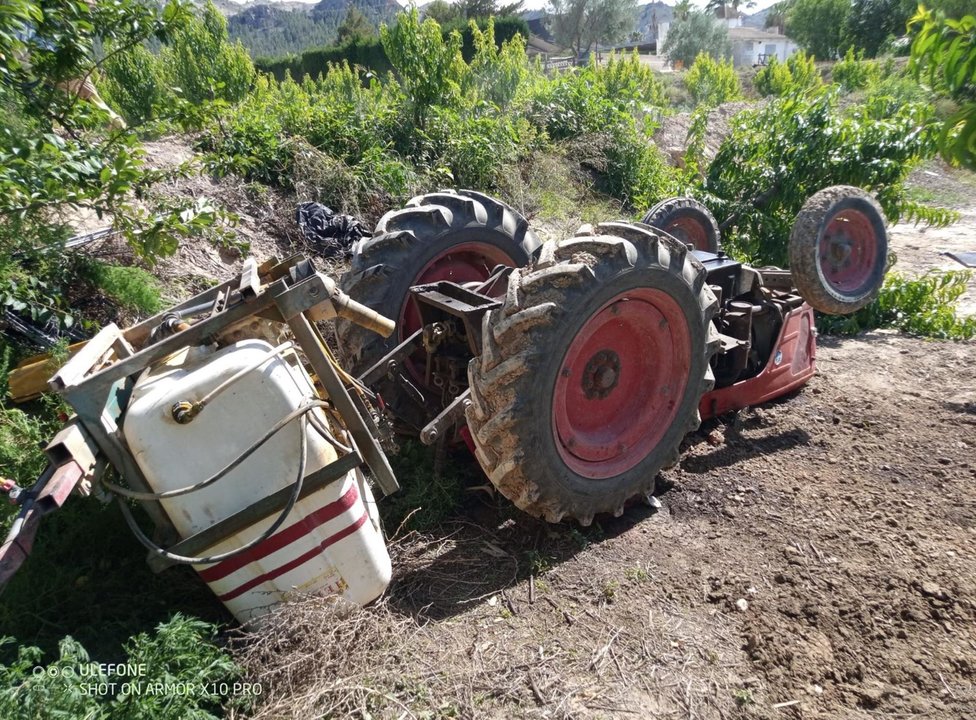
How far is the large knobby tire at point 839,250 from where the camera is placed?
14.8 ft

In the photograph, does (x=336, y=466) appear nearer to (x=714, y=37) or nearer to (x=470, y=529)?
(x=470, y=529)

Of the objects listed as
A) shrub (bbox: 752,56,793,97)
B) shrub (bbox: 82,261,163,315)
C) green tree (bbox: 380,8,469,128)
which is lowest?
shrub (bbox: 752,56,793,97)

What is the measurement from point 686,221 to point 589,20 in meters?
53.2

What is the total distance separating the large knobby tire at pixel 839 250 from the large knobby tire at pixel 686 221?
922mm

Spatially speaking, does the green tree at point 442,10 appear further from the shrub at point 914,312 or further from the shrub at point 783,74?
the shrub at point 914,312

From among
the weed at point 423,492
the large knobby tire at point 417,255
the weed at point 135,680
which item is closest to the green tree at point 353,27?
the large knobby tire at point 417,255

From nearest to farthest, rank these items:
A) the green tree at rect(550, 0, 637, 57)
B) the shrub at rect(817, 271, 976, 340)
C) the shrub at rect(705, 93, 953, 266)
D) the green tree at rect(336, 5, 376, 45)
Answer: the shrub at rect(817, 271, 976, 340), the shrub at rect(705, 93, 953, 266), the green tree at rect(336, 5, 376, 45), the green tree at rect(550, 0, 637, 57)

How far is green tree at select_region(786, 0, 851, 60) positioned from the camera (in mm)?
36062

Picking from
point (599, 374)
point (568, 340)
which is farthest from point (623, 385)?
point (568, 340)

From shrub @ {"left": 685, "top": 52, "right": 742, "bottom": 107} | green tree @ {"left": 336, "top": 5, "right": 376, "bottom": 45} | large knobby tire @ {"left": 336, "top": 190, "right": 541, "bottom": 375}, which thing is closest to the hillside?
green tree @ {"left": 336, "top": 5, "right": 376, "bottom": 45}

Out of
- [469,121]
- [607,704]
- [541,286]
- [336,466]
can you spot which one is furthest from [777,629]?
[469,121]

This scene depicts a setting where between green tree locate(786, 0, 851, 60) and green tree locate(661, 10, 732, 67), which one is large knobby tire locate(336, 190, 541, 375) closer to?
green tree locate(786, 0, 851, 60)

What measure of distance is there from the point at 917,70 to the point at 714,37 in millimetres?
54477

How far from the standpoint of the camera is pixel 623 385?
3.46m
